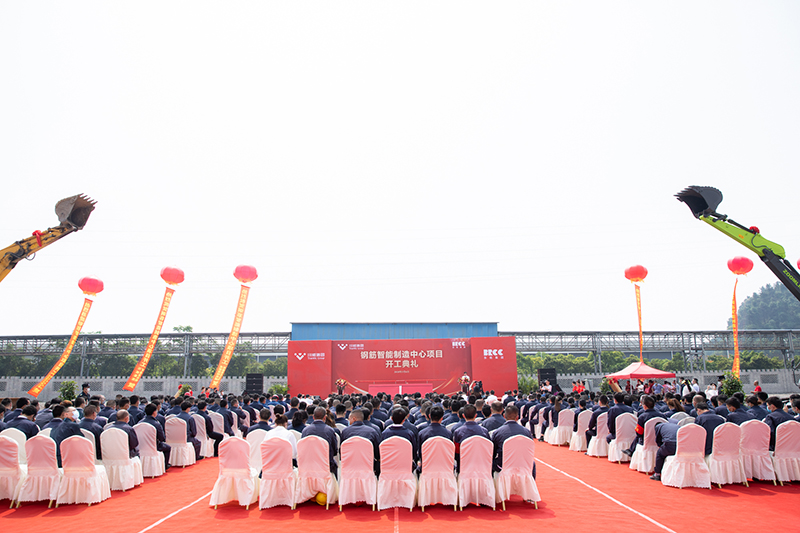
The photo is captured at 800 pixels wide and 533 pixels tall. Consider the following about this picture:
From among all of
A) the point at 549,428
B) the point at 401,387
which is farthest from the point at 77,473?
the point at 401,387

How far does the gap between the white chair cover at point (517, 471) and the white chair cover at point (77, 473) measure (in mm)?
4399

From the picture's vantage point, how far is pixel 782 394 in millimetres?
27938

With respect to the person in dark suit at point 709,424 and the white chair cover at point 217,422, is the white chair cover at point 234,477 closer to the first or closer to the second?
the white chair cover at point 217,422

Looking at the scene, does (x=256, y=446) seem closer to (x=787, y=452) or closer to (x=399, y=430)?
(x=399, y=430)

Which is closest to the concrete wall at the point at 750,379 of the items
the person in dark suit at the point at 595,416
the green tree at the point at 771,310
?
the person in dark suit at the point at 595,416

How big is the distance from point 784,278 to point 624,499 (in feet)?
25.4

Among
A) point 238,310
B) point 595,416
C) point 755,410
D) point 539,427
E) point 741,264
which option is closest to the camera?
point 755,410

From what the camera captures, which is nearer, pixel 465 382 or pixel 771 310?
pixel 465 382

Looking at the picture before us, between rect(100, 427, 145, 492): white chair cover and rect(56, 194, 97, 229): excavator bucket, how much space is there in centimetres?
630

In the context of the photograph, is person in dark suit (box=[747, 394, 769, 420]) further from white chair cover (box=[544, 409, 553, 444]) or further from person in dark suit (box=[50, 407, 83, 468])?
person in dark suit (box=[50, 407, 83, 468])

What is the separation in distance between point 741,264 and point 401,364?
1226 centimetres

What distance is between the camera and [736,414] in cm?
621

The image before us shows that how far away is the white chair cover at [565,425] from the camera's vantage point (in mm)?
9758

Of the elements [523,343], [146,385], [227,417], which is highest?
[523,343]
